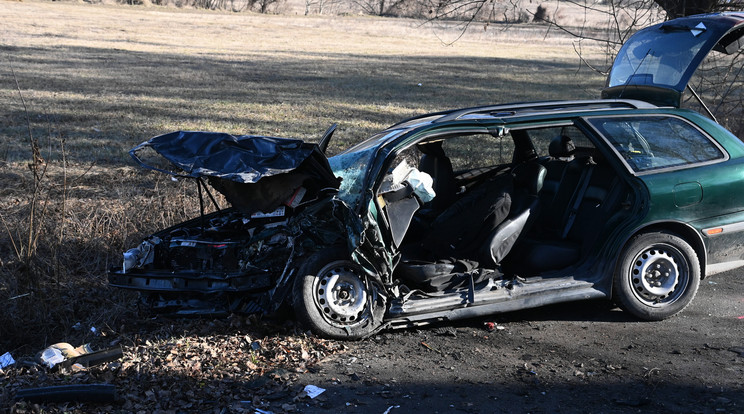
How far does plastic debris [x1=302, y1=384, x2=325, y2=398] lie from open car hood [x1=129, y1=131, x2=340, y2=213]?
166cm

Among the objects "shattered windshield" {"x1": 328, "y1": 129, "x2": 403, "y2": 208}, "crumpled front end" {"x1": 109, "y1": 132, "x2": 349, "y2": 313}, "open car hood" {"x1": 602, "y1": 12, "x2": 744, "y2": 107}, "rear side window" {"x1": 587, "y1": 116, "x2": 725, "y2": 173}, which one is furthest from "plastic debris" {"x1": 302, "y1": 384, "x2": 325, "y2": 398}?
"open car hood" {"x1": 602, "y1": 12, "x2": 744, "y2": 107}

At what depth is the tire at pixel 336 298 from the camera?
538 centimetres

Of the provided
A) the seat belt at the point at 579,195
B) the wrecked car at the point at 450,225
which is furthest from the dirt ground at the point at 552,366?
the seat belt at the point at 579,195

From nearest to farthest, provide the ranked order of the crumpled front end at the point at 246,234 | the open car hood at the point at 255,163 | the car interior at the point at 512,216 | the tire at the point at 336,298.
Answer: the tire at the point at 336,298, the crumpled front end at the point at 246,234, the open car hood at the point at 255,163, the car interior at the point at 512,216

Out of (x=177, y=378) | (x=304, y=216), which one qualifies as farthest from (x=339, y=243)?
(x=177, y=378)

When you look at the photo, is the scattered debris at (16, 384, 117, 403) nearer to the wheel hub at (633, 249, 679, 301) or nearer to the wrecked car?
the wrecked car

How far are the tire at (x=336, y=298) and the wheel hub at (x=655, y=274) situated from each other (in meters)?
2.18

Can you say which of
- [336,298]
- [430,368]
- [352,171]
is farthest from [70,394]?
[352,171]

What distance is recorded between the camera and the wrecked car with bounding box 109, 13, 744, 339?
5.51 metres

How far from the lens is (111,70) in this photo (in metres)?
24.4

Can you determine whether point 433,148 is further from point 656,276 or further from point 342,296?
point 656,276

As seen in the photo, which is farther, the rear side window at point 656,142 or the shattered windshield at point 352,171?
the rear side window at point 656,142

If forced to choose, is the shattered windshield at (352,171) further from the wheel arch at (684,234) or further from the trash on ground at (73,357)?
the wheel arch at (684,234)

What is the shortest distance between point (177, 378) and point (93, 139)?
922 centimetres
